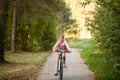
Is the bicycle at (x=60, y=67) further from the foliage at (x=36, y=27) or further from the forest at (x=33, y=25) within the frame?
the foliage at (x=36, y=27)

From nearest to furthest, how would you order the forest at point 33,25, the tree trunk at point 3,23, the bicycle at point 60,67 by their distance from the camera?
the bicycle at point 60,67 → the forest at point 33,25 → the tree trunk at point 3,23

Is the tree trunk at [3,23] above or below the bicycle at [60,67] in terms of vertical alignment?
above

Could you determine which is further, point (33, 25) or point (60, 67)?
point (33, 25)

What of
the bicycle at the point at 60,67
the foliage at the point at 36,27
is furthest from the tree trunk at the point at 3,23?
the foliage at the point at 36,27

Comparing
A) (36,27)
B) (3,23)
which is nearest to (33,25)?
(36,27)

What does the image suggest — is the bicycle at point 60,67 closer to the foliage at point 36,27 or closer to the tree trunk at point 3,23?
the tree trunk at point 3,23

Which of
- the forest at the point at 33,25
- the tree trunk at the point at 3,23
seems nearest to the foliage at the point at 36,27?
the forest at the point at 33,25

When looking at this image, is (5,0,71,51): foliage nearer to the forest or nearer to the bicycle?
the forest

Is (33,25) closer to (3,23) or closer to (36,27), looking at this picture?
(36,27)

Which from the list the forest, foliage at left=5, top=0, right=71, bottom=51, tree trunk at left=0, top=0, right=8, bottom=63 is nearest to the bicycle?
the forest

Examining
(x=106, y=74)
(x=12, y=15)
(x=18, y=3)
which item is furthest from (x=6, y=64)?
(x=12, y=15)

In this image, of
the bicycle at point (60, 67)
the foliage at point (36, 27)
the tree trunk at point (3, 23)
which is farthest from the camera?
the foliage at point (36, 27)

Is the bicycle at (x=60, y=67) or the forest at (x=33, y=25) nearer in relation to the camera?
the bicycle at (x=60, y=67)

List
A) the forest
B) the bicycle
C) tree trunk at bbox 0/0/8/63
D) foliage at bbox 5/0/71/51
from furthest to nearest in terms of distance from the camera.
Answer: foliage at bbox 5/0/71/51 < tree trunk at bbox 0/0/8/63 < the forest < the bicycle
